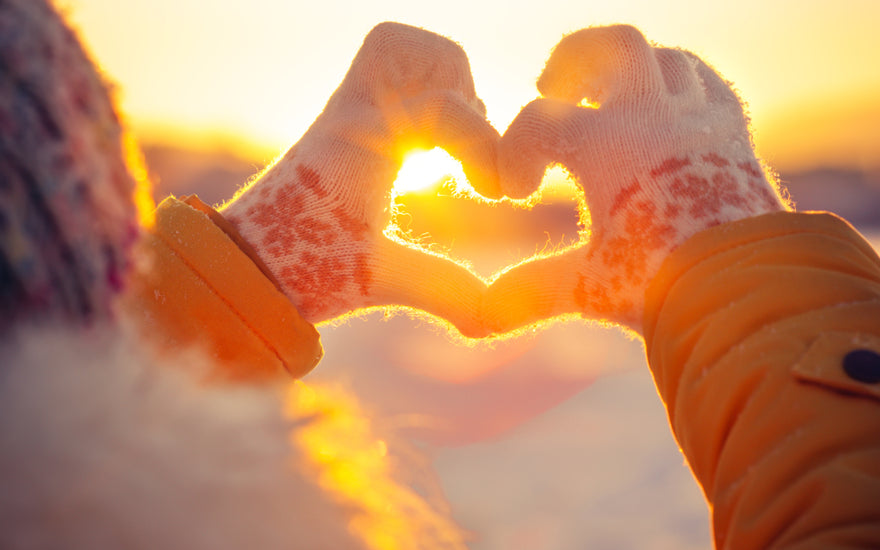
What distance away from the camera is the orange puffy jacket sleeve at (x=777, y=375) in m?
0.32

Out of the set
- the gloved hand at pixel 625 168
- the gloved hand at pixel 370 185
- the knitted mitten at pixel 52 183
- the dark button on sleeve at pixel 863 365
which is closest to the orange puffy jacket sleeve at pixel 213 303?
the gloved hand at pixel 370 185

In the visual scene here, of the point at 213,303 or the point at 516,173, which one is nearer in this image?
the point at 213,303

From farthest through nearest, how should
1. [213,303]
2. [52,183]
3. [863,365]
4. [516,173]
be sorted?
1. [516,173]
2. [213,303]
3. [863,365]
4. [52,183]

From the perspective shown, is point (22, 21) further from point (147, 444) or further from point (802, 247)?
point (802, 247)

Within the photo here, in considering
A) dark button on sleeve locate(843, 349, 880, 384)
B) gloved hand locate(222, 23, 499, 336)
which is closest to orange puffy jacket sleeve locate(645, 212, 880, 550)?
dark button on sleeve locate(843, 349, 880, 384)

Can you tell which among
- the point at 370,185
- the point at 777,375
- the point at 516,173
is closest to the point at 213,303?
the point at 370,185

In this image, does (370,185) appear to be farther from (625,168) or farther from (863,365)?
(863,365)

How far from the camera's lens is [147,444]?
0.63 feet

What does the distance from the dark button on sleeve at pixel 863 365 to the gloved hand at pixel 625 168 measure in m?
0.20

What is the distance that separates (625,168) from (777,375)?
0.27m

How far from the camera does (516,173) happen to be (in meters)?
0.65

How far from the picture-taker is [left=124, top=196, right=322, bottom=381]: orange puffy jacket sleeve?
527 mm

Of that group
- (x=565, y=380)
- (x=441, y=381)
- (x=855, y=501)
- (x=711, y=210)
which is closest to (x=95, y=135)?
(x=855, y=501)

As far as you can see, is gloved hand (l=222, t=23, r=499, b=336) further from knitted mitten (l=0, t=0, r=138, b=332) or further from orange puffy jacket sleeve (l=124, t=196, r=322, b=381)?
knitted mitten (l=0, t=0, r=138, b=332)
